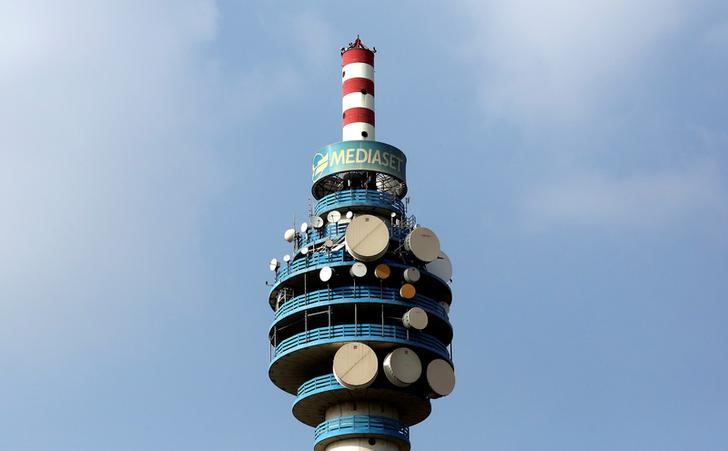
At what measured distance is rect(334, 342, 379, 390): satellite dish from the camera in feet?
308

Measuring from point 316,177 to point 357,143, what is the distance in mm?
3973

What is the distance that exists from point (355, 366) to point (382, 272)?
22.6 ft

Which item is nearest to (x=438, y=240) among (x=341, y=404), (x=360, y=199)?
(x=360, y=199)

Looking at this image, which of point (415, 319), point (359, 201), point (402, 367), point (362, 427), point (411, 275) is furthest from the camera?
point (359, 201)

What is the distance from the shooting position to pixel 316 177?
105 meters

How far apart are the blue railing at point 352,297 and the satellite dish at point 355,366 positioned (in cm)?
376

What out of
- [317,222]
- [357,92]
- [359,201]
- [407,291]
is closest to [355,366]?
[407,291]

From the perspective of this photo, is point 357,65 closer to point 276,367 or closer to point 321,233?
point 321,233

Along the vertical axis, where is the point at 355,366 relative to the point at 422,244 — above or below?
below

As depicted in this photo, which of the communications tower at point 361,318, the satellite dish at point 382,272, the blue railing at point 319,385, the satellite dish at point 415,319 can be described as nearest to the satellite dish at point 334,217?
the communications tower at point 361,318

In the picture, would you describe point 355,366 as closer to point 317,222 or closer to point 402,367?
point 402,367

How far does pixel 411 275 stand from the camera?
9794 centimetres

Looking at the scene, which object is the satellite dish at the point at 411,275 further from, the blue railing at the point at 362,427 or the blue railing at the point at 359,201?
the blue railing at the point at 362,427

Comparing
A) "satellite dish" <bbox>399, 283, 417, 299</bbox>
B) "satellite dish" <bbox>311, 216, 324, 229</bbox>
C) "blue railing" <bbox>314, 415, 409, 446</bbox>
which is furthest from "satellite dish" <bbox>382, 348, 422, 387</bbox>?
"satellite dish" <bbox>311, 216, 324, 229</bbox>
